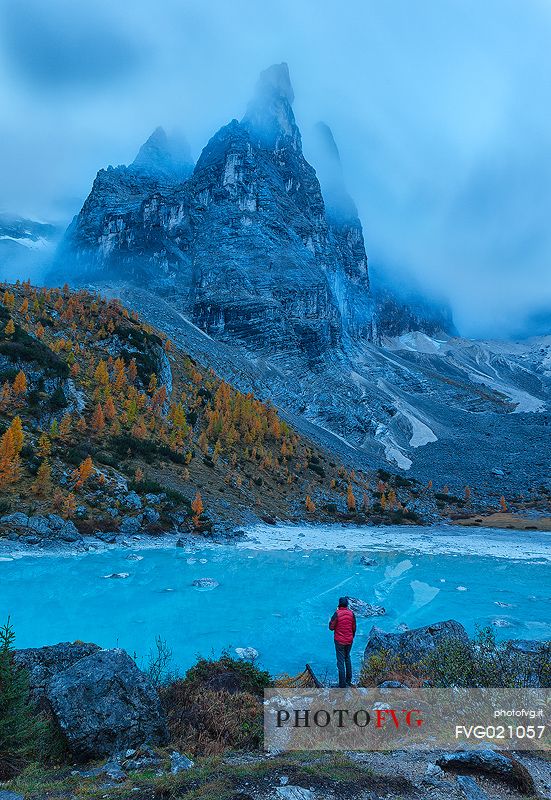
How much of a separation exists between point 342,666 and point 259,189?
17613 cm

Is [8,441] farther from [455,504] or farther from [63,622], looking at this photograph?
[455,504]

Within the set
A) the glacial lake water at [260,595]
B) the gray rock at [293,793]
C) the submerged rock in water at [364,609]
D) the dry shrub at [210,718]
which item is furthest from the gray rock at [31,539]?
the gray rock at [293,793]

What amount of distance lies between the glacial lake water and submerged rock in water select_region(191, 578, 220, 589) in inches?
16.8

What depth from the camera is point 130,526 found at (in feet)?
122

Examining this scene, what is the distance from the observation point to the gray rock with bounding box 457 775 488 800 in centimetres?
552

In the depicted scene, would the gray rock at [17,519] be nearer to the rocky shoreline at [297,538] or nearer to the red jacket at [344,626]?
the rocky shoreline at [297,538]

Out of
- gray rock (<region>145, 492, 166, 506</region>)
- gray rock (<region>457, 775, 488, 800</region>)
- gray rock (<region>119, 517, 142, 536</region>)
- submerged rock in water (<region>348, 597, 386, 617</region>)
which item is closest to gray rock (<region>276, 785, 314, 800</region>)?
gray rock (<region>457, 775, 488, 800</region>)

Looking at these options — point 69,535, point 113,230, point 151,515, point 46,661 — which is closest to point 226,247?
Answer: point 113,230

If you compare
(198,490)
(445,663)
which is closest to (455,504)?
(198,490)

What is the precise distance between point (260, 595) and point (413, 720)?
59.9ft

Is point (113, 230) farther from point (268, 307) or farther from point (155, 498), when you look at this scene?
point (155, 498)

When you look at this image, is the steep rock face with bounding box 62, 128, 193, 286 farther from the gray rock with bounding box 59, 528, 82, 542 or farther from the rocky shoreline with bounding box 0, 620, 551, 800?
the rocky shoreline with bounding box 0, 620, 551, 800

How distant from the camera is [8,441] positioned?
35500mm

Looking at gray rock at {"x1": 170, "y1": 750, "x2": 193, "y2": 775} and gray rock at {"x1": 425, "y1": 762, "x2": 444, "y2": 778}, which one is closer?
gray rock at {"x1": 425, "y1": 762, "x2": 444, "y2": 778}
